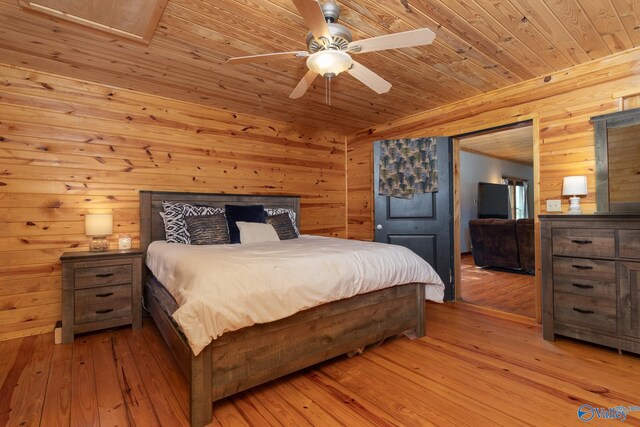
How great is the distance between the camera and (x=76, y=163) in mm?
2912

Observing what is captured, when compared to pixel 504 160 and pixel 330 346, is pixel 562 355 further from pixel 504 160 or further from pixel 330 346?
pixel 504 160

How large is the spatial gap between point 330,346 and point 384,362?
0.42 m

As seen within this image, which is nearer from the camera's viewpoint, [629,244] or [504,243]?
[629,244]

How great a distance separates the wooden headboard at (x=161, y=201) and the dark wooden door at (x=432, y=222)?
1569 mm

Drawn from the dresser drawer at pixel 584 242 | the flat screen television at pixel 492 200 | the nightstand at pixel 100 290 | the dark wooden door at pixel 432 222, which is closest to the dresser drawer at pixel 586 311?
the dresser drawer at pixel 584 242

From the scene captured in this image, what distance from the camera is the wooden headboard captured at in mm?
3186

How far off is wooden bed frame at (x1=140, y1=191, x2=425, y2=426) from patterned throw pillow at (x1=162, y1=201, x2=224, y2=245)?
44cm

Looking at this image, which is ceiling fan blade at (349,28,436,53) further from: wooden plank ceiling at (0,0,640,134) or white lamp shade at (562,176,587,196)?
white lamp shade at (562,176,587,196)

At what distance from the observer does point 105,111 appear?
304 cm

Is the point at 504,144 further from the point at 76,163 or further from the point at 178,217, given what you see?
the point at 76,163

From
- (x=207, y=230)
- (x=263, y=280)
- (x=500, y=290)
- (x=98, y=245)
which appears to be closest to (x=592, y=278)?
(x=500, y=290)

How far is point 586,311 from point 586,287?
0.18m

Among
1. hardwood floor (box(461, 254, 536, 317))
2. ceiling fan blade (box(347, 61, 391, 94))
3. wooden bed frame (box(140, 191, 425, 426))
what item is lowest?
hardwood floor (box(461, 254, 536, 317))

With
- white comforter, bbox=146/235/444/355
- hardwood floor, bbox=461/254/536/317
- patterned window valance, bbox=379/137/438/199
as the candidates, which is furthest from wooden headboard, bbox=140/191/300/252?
hardwood floor, bbox=461/254/536/317
